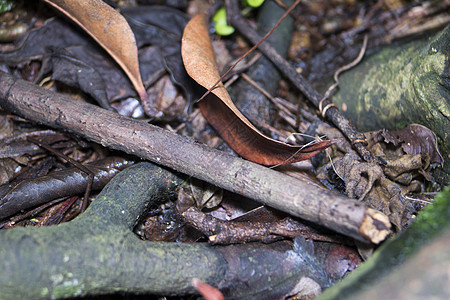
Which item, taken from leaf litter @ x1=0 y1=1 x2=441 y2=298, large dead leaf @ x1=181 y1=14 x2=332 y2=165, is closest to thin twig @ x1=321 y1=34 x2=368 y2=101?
leaf litter @ x1=0 y1=1 x2=441 y2=298

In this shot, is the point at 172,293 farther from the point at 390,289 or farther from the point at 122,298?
the point at 390,289

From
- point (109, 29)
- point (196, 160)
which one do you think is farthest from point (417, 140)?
point (109, 29)

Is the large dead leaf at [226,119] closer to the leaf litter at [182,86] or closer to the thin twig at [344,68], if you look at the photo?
the leaf litter at [182,86]

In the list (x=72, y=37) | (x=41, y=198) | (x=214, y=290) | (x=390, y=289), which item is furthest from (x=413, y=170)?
(x=72, y=37)

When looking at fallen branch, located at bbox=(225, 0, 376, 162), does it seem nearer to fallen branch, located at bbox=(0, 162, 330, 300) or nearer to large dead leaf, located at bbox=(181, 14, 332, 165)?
large dead leaf, located at bbox=(181, 14, 332, 165)

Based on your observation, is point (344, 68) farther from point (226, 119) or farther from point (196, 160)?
point (196, 160)

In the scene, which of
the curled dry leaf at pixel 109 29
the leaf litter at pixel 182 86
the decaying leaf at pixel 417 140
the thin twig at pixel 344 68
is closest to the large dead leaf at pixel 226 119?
the leaf litter at pixel 182 86
